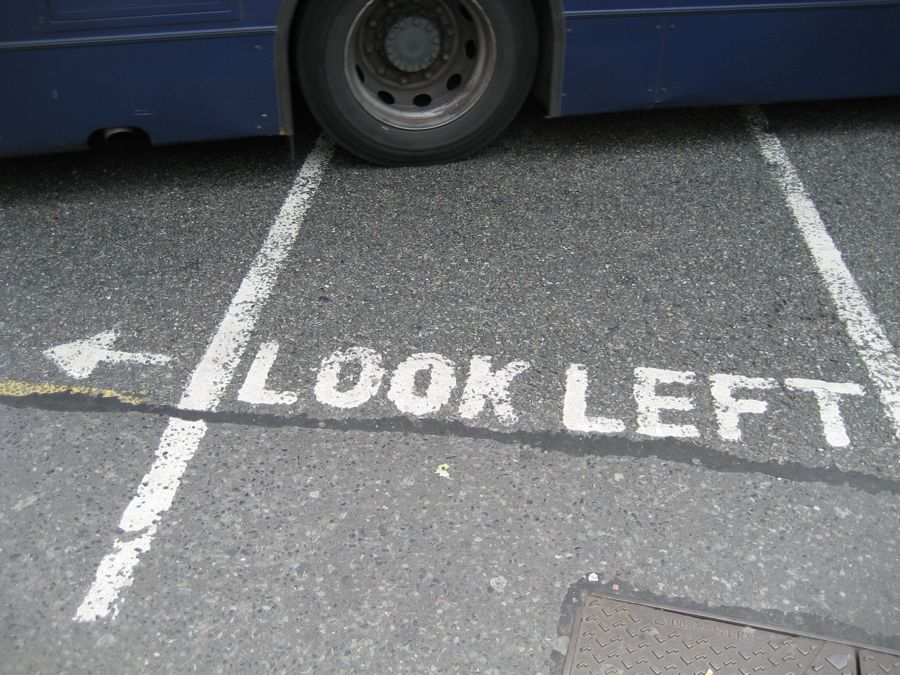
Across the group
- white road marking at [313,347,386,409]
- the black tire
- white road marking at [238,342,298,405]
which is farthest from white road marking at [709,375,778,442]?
the black tire

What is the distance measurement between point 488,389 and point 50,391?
1.56m

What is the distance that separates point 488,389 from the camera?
323cm

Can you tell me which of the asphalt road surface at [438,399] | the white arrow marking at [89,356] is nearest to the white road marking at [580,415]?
the asphalt road surface at [438,399]

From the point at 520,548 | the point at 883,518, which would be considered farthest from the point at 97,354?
the point at 883,518

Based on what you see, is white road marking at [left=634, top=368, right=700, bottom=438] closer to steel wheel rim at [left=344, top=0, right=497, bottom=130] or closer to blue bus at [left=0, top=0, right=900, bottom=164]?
blue bus at [left=0, top=0, right=900, bottom=164]

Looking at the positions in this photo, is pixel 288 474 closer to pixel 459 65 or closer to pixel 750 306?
pixel 750 306

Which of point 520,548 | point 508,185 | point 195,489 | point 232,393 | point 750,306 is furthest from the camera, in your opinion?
point 508,185

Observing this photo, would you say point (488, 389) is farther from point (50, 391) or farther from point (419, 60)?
point (419, 60)

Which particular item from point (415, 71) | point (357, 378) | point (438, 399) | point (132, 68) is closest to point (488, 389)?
point (438, 399)

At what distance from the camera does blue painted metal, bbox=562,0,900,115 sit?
4.24m

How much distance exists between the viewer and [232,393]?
10.6 feet

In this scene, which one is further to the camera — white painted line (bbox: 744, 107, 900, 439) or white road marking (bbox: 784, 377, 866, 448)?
white painted line (bbox: 744, 107, 900, 439)

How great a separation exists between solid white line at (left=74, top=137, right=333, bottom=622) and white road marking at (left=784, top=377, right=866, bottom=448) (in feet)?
6.66

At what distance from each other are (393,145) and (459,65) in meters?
0.51
